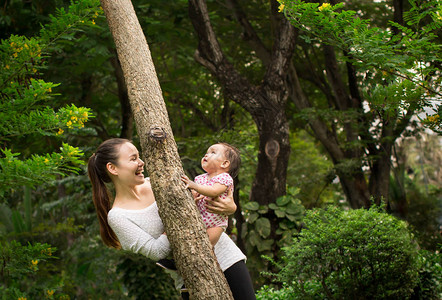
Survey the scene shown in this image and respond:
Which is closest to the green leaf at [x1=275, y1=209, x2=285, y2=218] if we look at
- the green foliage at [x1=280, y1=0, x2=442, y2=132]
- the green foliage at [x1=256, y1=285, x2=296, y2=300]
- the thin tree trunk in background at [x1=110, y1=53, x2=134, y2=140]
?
the green foliage at [x1=256, y1=285, x2=296, y2=300]

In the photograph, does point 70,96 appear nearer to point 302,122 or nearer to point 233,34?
A: point 233,34

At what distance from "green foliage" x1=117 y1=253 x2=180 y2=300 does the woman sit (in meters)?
5.51

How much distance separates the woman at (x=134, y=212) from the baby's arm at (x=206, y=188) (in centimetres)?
8

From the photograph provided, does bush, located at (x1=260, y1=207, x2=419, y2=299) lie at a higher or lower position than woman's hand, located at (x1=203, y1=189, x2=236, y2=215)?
lower

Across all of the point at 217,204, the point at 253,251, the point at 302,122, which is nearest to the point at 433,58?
the point at 217,204

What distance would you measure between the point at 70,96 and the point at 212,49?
275 centimetres

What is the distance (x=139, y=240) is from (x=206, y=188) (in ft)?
1.65

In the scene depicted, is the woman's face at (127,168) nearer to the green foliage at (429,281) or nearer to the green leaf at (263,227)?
the green foliage at (429,281)

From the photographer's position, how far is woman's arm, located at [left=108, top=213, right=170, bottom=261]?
2891 millimetres

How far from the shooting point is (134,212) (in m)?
3.02

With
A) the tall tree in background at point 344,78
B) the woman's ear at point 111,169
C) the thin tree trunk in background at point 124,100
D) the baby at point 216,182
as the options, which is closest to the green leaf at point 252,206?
the tall tree in background at point 344,78

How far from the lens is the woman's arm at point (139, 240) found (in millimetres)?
2891

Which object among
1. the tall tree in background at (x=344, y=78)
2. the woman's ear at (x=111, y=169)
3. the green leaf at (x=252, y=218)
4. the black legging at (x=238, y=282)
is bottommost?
the green leaf at (x=252, y=218)

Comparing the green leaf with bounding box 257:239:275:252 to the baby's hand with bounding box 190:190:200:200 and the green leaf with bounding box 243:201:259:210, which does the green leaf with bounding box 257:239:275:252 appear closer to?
the green leaf with bounding box 243:201:259:210
